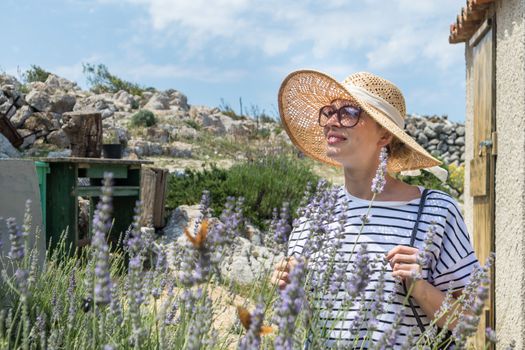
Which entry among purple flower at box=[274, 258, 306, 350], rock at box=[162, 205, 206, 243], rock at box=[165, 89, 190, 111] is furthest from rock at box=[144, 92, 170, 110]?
purple flower at box=[274, 258, 306, 350]

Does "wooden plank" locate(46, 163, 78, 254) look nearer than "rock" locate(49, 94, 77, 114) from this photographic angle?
Yes

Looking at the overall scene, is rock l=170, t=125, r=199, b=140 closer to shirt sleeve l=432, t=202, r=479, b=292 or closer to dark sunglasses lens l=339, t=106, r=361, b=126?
dark sunglasses lens l=339, t=106, r=361, b=126

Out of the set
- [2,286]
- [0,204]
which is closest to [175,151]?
[0,204]

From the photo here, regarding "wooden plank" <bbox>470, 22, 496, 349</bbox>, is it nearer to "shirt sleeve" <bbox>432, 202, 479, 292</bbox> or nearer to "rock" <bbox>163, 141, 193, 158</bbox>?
"shirt sleeve" <bbox>432, 202, 479, 292</bbox>

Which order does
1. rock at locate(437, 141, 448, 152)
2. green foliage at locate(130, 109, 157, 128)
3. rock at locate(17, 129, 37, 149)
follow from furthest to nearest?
green foliage at locate(130, 109, 157, 128) < rock at locate(437, 141, 448, 152) < rock at locate(17, 129, 37, 149)

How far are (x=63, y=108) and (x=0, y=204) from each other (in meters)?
→ 14.2

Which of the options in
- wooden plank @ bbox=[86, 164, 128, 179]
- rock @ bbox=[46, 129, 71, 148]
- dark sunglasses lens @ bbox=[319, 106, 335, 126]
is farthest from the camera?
rock @ bbox=[46, 129, 71, 148]

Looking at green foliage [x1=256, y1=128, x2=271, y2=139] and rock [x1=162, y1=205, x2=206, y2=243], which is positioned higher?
green foliage [x1=256, y1=128, x2=271, y2=139]

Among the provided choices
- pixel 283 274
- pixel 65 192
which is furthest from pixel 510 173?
pixel 65 192

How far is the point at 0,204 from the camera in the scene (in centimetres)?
460

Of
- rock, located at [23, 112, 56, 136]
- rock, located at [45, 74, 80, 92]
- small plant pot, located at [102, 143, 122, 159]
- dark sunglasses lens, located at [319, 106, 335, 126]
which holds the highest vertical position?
rock, located at [45, 74, 80, 92]

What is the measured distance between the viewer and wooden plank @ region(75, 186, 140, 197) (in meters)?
6.55

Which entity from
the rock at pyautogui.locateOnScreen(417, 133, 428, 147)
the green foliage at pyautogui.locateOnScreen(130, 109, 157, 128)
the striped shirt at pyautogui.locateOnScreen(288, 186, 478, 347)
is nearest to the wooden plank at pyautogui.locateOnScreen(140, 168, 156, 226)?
the striped shirt at pyautogui.locateOnScreen(288, 186, 478, 347)

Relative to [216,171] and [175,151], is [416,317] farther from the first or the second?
[175,151]
